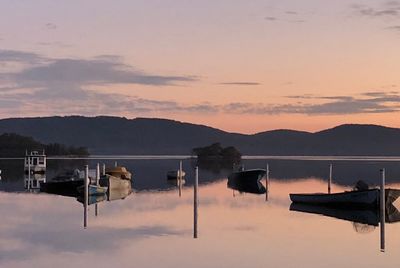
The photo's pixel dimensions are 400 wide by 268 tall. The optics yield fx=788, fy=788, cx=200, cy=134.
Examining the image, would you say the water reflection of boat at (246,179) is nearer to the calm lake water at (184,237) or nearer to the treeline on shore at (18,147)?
the calm lake water at (184,237)

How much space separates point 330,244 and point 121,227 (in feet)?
29.5

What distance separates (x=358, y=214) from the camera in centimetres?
4009

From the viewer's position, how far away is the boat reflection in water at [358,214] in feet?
112

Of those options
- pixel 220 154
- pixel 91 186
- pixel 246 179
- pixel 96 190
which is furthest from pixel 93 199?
pixel 220 154

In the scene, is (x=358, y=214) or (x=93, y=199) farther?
(x=93, y=199)

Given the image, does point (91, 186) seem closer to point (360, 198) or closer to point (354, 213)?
point (360, 198)

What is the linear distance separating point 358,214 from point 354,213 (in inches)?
21.3

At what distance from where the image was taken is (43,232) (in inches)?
1184

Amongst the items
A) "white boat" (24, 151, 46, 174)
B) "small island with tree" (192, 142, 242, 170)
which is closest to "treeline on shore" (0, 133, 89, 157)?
"small island with tree" (192, 142, 242, 170)

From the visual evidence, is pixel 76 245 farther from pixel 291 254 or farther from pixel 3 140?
pixel 3 140

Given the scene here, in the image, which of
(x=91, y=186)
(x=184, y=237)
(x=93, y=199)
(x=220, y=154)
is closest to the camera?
(x=184, y=237)

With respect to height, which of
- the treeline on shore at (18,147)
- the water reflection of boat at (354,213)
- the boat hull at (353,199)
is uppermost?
the treeline on shore at (18,147)

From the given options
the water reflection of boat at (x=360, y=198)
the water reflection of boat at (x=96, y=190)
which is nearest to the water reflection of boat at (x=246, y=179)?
the water reflection of boat at (x=96, y=190)

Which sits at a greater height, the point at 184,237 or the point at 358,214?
the point at 184,237
